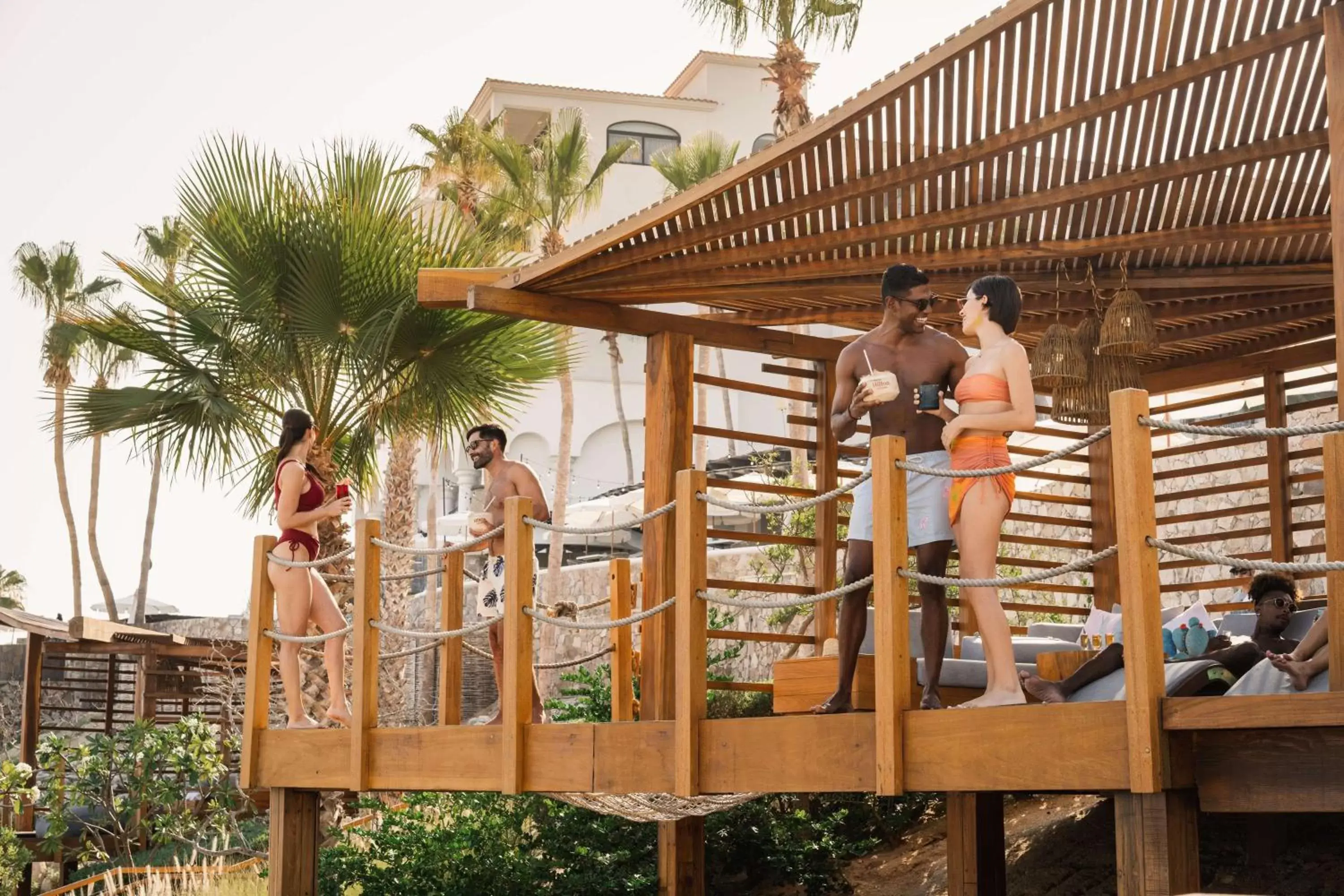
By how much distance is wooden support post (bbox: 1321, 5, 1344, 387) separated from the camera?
5594 millimetres

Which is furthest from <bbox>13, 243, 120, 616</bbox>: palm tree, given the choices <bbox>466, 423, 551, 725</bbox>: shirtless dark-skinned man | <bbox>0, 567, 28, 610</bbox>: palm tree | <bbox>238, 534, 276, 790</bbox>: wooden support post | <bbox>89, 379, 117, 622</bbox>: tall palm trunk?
<bbox>466, 423, 551, 725</bbox>: shirtless dark-skinned man

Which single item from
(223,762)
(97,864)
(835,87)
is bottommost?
(97,864)

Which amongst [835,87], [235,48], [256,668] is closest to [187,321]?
[256,668]

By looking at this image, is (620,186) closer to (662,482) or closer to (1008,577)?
(662,482)

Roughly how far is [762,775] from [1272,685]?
2023mm

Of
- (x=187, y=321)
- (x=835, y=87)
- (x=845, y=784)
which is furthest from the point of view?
(x=835, y=87)

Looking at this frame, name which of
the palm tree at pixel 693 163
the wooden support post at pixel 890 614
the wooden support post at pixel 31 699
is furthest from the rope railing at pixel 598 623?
the palm tree at pixel 693 163

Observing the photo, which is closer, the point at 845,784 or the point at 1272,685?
the point at 1272,685

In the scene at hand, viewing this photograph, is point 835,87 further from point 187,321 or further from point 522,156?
point 187,321

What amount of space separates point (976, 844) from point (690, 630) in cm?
312

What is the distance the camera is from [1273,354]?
1067cm

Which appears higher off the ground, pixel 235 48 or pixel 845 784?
pixel 235 48

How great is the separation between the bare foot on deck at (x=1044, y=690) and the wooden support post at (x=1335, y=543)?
1085 millimetres

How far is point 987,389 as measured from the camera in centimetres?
561
